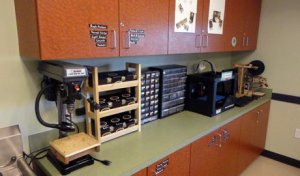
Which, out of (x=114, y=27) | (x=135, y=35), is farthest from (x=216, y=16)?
(x=114, y=27)

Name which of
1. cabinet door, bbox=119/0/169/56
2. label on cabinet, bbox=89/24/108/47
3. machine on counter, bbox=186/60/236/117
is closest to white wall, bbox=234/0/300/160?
machine on counter, bbox=186/60/236/117

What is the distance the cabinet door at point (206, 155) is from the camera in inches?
61.1

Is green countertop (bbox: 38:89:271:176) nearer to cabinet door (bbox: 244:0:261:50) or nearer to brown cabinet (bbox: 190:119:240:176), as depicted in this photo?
brown cabinet (bbox: 190:119:240:176)

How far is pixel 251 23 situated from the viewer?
2.50 metres

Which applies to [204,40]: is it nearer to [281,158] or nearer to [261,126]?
[261,126]

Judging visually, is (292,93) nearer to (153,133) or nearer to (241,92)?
(241,92)

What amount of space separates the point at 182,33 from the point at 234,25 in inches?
34.8

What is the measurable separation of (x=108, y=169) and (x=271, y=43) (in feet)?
8.21

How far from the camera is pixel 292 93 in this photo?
8.31ft

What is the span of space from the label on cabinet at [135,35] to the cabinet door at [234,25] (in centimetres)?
112

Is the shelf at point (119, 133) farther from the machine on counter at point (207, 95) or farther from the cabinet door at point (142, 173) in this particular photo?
the machine on counter at point (207, 95)

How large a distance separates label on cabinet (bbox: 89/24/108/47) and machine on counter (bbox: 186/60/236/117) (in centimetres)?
104

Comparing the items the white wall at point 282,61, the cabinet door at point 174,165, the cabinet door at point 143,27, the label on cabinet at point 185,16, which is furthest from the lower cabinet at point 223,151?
the label on cabinet at point 185,16

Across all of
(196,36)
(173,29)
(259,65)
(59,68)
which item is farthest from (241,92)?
(59,68)
